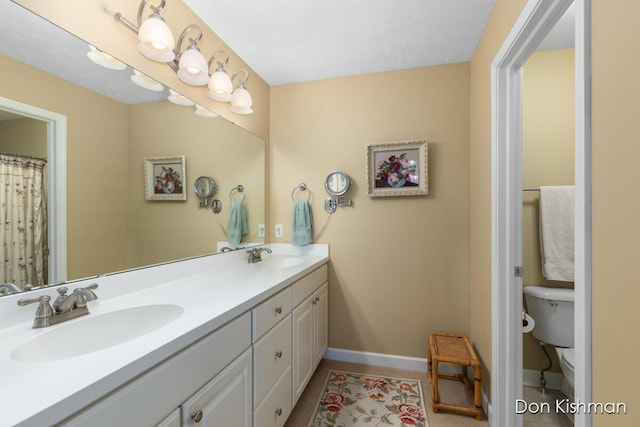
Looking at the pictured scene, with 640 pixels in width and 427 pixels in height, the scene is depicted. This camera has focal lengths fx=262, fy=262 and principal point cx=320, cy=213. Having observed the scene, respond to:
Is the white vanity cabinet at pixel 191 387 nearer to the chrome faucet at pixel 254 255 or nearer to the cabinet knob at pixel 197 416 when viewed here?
the cabinet knob at pixel 197 416

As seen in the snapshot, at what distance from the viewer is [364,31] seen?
165 centimetres

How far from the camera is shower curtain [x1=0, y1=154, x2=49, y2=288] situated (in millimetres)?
827

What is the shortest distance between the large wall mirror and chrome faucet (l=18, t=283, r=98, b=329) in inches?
4.4

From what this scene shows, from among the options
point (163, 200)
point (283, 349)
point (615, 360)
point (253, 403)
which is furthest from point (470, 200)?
point (163, 200)

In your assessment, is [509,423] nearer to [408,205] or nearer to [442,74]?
[408,205]

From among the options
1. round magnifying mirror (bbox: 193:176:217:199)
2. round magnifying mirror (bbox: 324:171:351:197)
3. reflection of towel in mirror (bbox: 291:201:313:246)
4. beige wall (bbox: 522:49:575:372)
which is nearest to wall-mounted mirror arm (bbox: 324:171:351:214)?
round magnifying mirror (bbox: 324:171:351:197)

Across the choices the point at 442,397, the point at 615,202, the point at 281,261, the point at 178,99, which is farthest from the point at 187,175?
the point at 442,397

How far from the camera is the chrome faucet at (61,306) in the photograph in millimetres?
814

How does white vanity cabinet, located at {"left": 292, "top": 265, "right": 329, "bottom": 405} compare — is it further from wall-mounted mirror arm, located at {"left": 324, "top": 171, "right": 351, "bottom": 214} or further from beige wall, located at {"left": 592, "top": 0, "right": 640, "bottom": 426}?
beige wall, located at {"left": 592, "top": 0, "right": 640, "bottom": 426}

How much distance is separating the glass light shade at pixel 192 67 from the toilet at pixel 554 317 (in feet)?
8.11

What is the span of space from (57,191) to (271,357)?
110 centimetres

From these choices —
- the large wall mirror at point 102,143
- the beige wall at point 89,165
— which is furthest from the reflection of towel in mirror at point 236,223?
the beige wall at point 89,165

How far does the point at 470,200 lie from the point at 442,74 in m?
0.97

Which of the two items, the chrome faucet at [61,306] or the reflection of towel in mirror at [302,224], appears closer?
the chrome faucet at [61,306]
